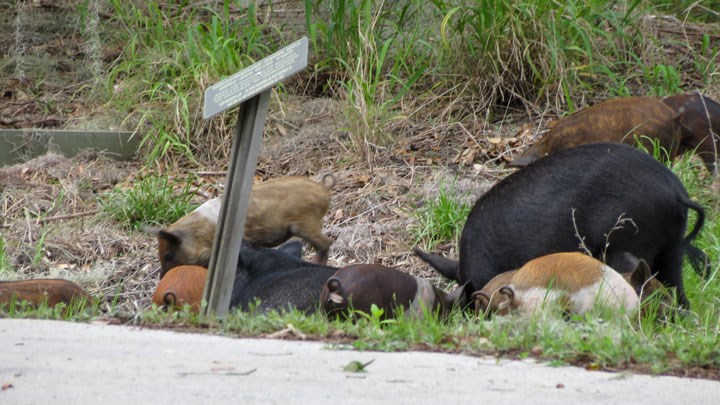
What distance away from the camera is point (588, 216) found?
268 inches

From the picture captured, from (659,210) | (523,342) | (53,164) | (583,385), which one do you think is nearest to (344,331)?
(523,342)

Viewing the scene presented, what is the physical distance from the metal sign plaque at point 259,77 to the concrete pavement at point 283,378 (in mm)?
1536

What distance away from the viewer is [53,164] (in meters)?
11.5

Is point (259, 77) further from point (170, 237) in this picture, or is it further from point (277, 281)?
point (170, 237)

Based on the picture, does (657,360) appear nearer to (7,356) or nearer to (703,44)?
(7,356)

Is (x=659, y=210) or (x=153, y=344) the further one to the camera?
(x=659, y=210)

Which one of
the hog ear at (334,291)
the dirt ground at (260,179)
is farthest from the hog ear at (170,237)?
the hog ear at (334,291)

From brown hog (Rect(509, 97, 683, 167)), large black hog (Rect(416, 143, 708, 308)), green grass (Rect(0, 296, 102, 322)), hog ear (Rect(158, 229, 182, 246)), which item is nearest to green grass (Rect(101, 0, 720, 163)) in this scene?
brown hog (Rect(509, 97, 683, 167))

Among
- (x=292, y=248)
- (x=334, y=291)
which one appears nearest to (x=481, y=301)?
(x=334, y=291)

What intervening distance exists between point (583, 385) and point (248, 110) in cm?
274

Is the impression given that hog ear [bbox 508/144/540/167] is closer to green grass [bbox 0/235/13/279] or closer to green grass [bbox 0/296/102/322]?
green grass [bbox 0/296/102/322]

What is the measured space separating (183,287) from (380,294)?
1.51 metres

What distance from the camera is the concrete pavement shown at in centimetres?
388

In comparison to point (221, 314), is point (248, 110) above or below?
above
